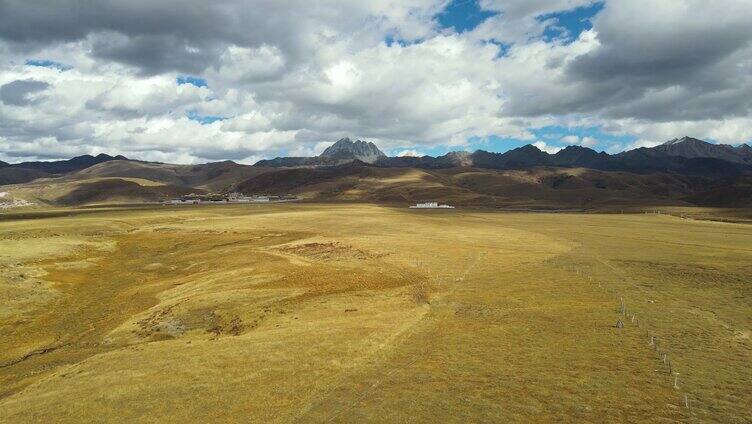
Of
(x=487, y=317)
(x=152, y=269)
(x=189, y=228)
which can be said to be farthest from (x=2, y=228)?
(x=487, y=317)

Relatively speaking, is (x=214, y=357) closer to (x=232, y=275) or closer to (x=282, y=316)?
(x=282, y=316)

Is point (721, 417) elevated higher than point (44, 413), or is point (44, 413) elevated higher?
point (721, 417)

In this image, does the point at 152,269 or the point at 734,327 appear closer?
the point at 734,327

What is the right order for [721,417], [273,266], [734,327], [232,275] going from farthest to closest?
[273,266]
[232,275]
[734,327]
[721,417]

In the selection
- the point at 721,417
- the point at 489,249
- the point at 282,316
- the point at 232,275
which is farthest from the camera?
the point at 489,249

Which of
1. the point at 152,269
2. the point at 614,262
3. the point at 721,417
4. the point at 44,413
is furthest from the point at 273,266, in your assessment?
the point at 721,417

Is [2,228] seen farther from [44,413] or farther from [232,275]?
[44,413]
